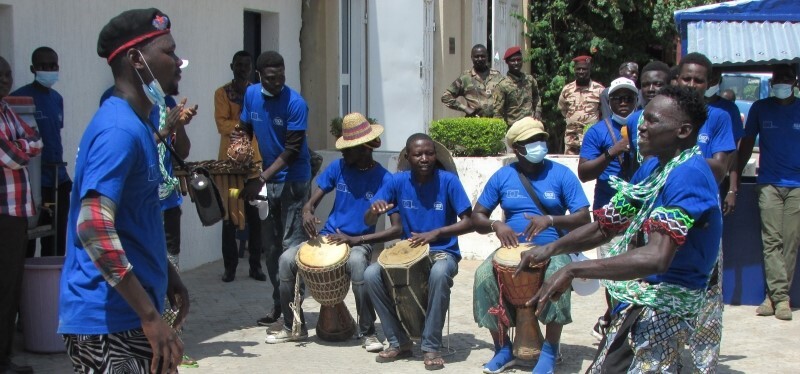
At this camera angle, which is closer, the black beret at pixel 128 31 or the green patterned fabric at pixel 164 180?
the black beret at pixel 128 31

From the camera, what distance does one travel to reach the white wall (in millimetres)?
7941

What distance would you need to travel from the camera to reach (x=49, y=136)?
305 inches

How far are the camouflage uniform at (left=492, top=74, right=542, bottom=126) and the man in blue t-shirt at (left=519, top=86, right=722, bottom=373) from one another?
7.62 metres

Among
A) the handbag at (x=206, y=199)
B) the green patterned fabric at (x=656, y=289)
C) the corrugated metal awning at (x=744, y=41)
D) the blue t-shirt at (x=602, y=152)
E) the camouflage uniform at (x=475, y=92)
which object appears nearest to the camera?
the green patterned fabric at (x=656, y=289)

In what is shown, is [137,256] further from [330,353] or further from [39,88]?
[39,88]

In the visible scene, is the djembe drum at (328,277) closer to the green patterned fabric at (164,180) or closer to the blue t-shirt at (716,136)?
the green patterned fabric at (164,180)

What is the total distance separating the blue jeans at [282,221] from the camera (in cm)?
763

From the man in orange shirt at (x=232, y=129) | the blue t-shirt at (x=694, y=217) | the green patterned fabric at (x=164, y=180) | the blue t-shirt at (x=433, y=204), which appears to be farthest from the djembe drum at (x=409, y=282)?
the man in orange shirt at (x=232, y=129)

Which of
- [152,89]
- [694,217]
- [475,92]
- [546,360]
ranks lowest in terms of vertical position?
[546,360]

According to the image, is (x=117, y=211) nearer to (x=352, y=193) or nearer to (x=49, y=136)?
(x=352, y=193)

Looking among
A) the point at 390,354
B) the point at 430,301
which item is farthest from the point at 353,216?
the point at 390,354

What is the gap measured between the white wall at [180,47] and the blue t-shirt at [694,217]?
564 centimetres

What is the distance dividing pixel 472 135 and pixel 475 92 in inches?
41.0

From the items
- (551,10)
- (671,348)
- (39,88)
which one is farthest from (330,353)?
(551,10)
